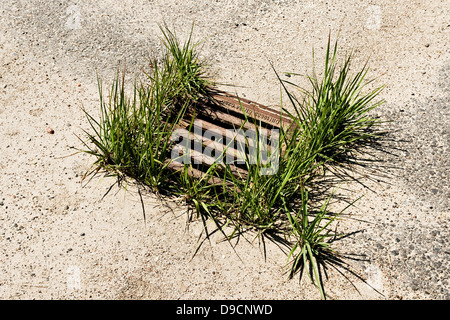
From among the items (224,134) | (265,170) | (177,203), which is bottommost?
(177,203)

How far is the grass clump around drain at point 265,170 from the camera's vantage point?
2.27m

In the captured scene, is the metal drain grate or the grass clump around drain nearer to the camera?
the grass clump around drain

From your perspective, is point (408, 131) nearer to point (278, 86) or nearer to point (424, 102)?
point (424, 102)

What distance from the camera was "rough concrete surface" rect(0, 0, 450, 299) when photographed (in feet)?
7.16

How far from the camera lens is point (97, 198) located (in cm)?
245
